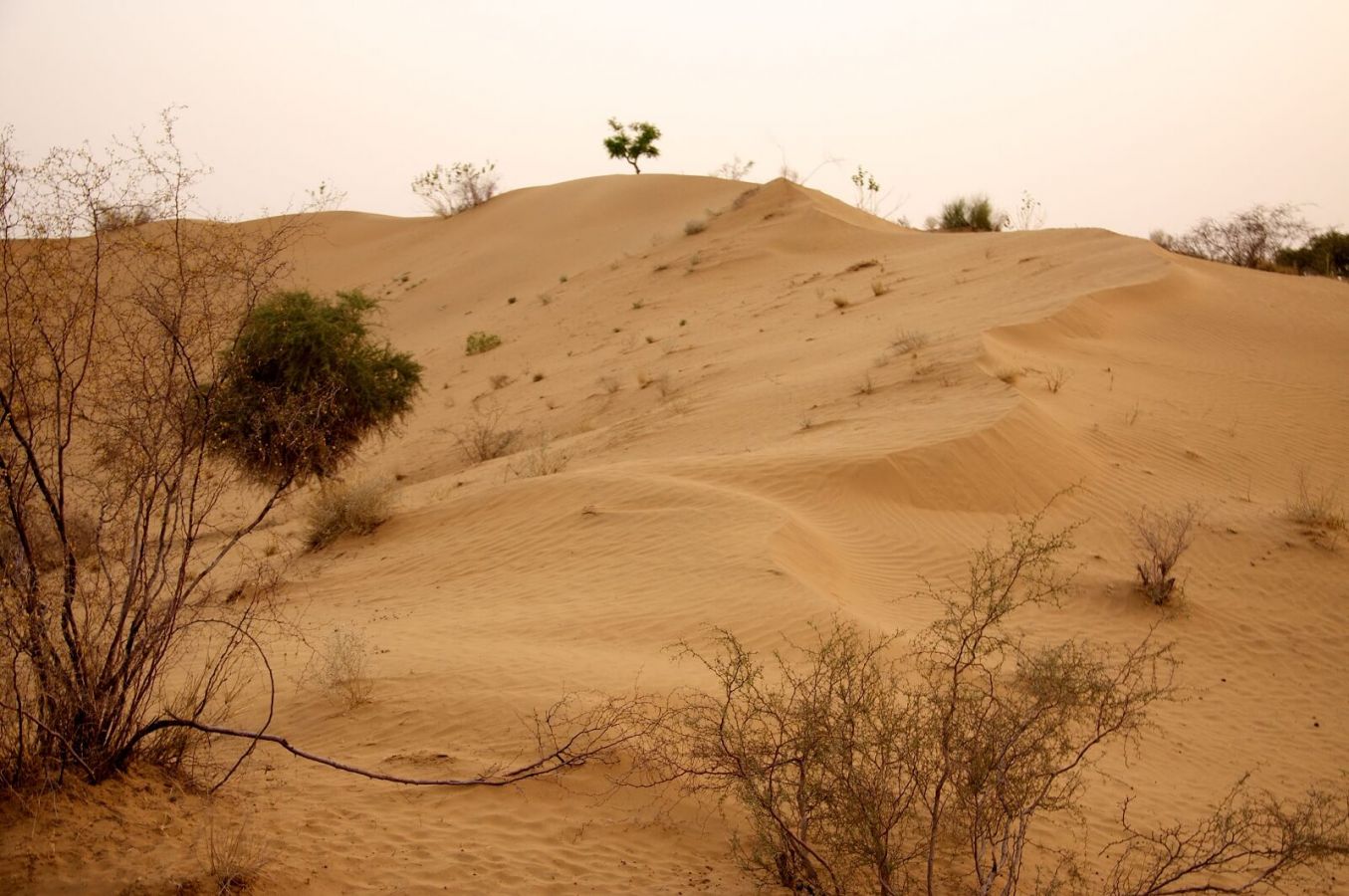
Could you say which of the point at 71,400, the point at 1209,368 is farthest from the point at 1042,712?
the point at 1209,368

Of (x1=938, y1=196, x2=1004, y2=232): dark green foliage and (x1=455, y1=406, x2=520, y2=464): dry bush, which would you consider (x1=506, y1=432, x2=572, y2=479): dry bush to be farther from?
(x1=938, y1=196, x2=1004, y2=232): dark green foliage

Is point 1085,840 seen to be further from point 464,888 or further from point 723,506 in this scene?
point 723,506

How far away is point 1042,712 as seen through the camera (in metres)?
4.54

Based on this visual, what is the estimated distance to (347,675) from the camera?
7059 millimetres

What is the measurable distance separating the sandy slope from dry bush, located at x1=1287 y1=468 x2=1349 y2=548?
0.57ft

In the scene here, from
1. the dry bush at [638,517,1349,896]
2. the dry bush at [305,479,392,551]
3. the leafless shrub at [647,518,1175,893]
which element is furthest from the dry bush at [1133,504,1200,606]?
the dry bush at [305,479,392,551]

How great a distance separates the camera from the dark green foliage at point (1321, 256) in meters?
26.2

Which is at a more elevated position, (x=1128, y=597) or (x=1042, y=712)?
(x=1042, y=712)

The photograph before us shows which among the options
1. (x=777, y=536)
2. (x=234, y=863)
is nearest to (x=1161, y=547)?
(x=777, y=536)

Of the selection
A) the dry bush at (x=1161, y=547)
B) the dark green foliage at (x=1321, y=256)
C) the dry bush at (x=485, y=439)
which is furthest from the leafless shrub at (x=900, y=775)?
the dark green foliage at (x=1321, y=256)

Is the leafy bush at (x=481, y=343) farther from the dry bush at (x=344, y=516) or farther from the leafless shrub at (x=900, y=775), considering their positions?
the leafless shrub at (x=900, y=775)

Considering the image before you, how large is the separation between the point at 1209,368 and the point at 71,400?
15582 millimetres

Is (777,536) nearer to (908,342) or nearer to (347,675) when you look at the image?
(347,675)

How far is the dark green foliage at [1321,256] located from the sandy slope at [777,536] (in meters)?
6.50
